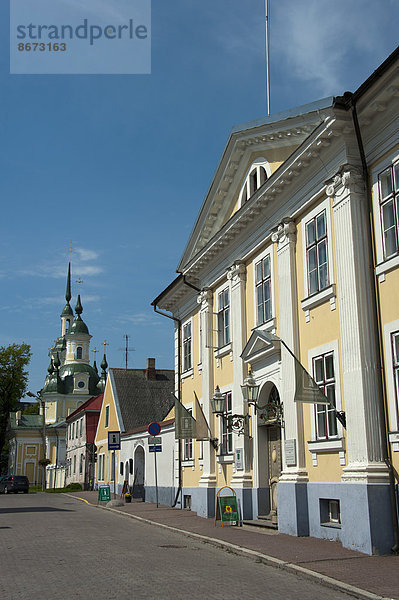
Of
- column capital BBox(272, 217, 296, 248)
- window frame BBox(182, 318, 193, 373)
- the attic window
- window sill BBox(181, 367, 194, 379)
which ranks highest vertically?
the attic window

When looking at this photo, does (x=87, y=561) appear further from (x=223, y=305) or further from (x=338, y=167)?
(x=223, y=305)

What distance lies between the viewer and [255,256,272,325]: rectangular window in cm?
1766

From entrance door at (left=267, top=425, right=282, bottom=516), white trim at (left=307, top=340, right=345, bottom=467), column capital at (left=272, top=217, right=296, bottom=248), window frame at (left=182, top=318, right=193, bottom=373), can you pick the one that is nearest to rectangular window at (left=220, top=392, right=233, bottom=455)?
entrance door at (left=267, top=425, right=282, bottom=516)

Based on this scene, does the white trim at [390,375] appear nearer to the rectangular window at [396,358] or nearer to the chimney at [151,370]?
the rectangular window at [396,358]

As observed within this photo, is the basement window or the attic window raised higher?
the attic window

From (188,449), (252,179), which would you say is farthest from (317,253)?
(188,449)

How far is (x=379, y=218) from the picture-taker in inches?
509

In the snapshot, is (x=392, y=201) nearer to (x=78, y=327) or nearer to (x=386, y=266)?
(x=386, y=266)

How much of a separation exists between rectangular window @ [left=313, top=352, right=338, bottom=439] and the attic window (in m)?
5.68

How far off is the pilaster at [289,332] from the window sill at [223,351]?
4.05 m

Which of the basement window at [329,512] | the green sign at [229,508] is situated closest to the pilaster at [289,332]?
the basement window at [329,512]

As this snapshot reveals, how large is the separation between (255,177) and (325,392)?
7.32m

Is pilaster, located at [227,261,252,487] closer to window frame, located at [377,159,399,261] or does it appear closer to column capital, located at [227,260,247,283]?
column capital, located at [227,260,247,283]

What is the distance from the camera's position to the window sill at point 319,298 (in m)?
14.0
